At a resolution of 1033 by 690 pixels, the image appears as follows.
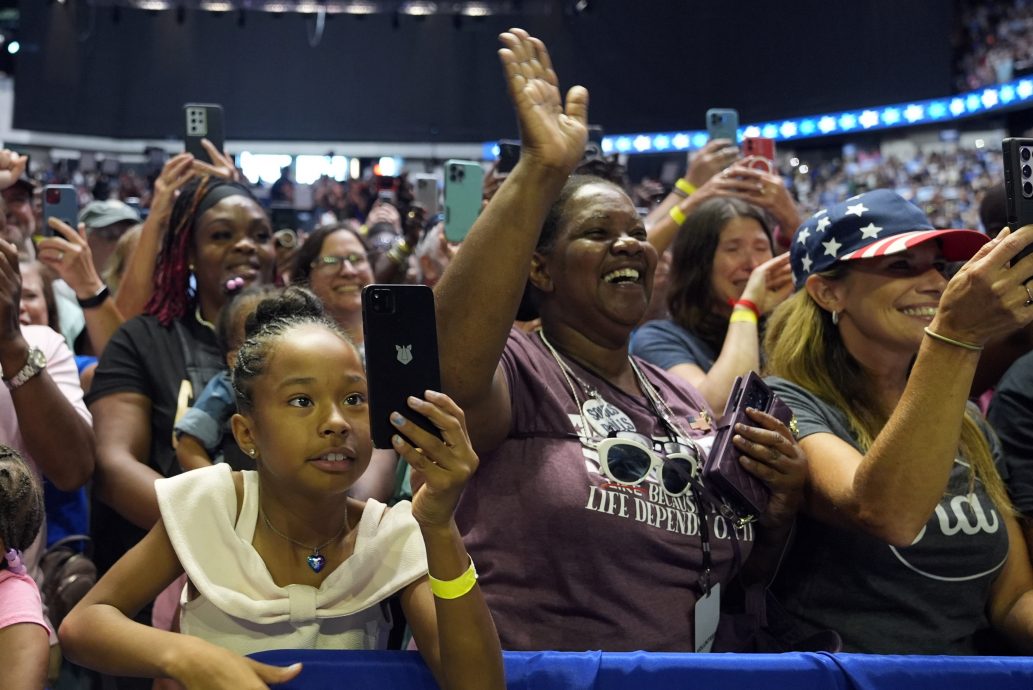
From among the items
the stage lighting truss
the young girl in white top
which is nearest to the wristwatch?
the young girl in white top

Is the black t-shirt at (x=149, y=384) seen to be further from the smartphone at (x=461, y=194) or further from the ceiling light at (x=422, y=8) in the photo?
the ceiling light at (x=422, y=8)

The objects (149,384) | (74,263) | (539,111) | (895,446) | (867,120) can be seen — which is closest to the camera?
(539,111)

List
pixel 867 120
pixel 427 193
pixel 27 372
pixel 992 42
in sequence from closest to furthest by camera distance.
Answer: pixel 27 372 → pixel 427 193 → pixel 992 42 → pixel 867 120

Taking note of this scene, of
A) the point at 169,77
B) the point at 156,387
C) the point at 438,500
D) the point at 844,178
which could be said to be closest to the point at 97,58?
the point at 169,77

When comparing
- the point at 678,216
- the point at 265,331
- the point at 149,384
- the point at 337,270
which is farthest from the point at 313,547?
the point at 678,216

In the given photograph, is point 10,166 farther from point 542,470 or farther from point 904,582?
point 904,582

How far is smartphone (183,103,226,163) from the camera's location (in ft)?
12.7

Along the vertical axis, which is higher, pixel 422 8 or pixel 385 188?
pixel 422 8

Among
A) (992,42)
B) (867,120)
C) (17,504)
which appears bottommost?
(17,504)

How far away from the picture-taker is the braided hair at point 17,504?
6.21 ft

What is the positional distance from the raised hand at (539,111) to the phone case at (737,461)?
58 cm

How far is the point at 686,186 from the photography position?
11.8 feet

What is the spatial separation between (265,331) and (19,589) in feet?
1.96

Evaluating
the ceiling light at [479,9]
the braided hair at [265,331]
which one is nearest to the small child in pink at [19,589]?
the braided hair at [265,331]
